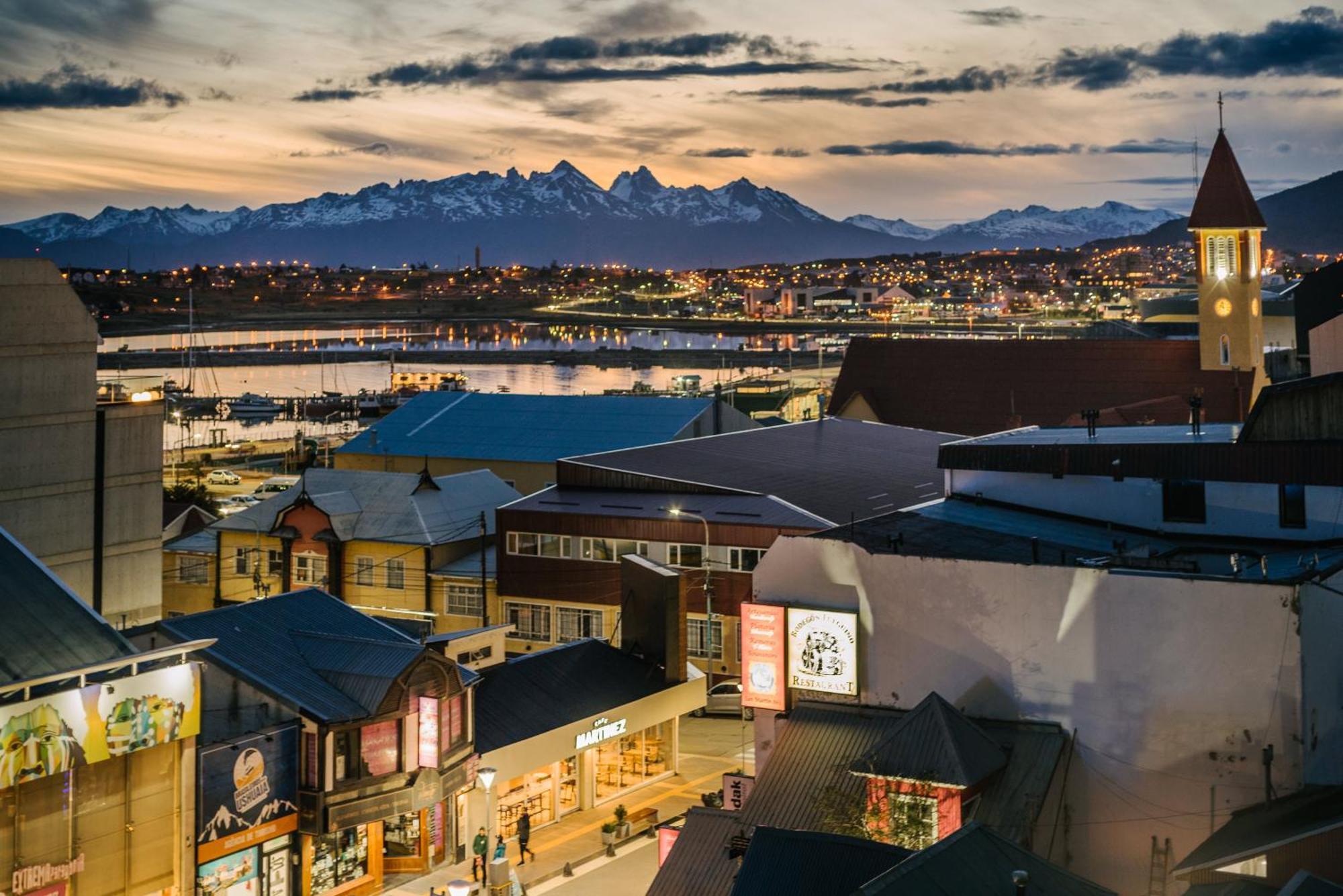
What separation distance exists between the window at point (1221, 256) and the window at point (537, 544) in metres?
37.7

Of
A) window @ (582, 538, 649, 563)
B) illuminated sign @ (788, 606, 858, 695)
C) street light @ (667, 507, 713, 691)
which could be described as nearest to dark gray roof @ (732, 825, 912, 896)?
illuminated sign @ (788, 606, 858, 695)

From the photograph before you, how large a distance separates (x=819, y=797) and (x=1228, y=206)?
49048mm

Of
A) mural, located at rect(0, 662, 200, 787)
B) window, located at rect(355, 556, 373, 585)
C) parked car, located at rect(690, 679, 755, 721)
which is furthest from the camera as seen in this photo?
window, located at rect(355, 556, 373, 585)

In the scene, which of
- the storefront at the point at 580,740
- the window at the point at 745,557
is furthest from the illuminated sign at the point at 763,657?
the window at the point at 745,557

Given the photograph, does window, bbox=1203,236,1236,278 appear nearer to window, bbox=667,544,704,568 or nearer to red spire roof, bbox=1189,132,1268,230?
red spire roof, bbox=1189,132,1268,230

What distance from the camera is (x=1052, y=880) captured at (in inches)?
566

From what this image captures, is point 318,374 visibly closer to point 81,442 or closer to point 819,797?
point 81,442

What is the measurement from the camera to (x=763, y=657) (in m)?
22.4

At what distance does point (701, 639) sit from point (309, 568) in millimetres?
11151

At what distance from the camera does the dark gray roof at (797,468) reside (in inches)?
1484

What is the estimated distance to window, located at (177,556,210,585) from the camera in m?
40.8

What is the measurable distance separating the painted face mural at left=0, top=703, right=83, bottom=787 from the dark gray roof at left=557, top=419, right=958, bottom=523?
66.8 feet

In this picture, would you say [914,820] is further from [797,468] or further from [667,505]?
[797,468]

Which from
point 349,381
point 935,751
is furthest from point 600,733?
point 349,381
